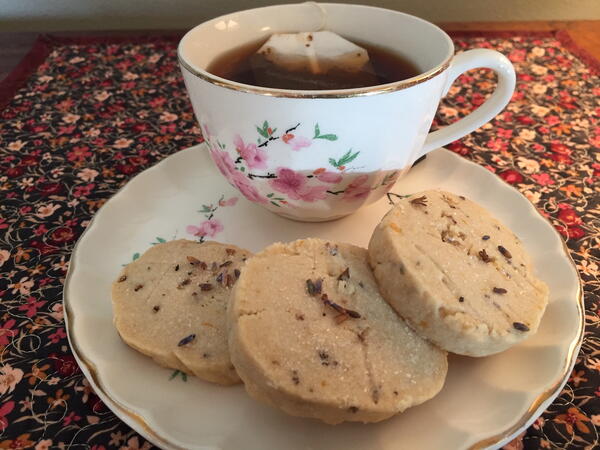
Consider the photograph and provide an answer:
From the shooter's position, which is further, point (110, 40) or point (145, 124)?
point (110, 40)

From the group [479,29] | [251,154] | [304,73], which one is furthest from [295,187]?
[479,29]

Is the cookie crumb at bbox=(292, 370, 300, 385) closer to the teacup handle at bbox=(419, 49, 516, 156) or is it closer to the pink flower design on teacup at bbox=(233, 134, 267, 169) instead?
the pink flower design on teacup at bbox=(233, 134, 267, 169)

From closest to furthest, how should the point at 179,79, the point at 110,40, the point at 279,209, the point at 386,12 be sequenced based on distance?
the point at 279,209, the point at 386,12, the point at 179,79, the point at 110,40

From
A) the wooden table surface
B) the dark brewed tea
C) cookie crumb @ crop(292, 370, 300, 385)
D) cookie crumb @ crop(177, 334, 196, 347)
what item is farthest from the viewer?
the wooden table surface

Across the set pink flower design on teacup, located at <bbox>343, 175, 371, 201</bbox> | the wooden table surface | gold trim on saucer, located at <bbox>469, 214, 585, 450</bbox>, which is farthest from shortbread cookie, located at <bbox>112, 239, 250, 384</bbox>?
the wooden table surface

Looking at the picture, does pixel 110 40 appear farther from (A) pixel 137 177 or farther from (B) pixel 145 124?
(A) pixel 137 177

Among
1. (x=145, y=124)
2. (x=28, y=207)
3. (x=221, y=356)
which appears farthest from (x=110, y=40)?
(x=221, y=356)
